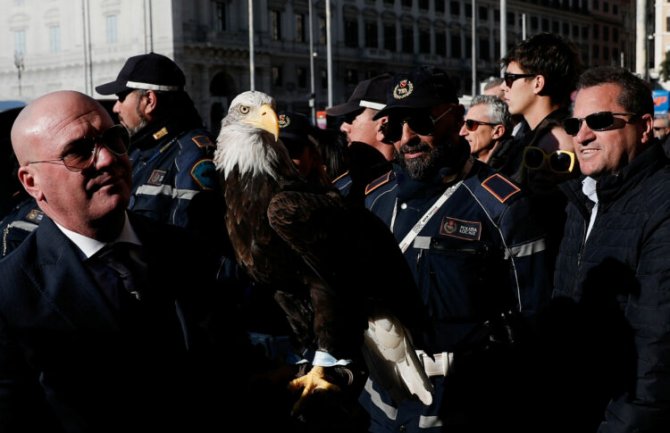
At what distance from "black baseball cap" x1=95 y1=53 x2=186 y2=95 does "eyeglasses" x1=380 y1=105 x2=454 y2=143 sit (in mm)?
1869

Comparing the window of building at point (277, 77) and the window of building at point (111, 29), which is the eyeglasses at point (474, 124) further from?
the window of building at point (277, 77)

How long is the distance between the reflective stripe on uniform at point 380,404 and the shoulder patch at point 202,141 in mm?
1822

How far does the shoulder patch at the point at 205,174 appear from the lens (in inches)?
178

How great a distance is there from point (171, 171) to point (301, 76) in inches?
2057

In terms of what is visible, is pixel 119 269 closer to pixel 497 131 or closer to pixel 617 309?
pixel 617 309

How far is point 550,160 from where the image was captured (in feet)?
15.4

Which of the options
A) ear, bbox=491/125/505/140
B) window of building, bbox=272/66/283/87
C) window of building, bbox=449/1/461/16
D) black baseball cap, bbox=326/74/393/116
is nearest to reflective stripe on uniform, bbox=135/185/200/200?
black baseball cap, bbox=326/74/393/116

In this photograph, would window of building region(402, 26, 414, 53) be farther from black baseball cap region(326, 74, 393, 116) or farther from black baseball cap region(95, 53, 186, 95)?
black baseball cap region(95, 53, 186, 95)

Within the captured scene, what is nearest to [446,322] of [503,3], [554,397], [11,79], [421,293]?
[421,293]

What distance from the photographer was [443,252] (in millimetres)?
3348

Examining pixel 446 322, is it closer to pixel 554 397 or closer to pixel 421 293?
pixel 421 293

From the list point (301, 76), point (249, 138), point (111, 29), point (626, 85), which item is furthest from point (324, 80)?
point (626, 85)

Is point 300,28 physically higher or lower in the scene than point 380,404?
higher

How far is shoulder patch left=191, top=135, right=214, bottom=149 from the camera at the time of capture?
15.5 feet
